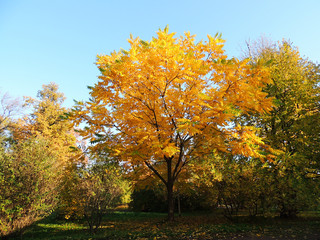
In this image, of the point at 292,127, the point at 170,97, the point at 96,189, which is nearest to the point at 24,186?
the point at 96,189

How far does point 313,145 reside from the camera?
31.8ft

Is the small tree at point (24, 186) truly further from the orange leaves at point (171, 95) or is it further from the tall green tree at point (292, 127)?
the tall green tree at point (292, 127)

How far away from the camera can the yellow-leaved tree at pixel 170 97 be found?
6.55 meters

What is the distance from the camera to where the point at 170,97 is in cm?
783

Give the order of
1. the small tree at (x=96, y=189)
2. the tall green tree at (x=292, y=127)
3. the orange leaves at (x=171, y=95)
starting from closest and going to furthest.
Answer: the orange leaves at (x=171, y=95) → the small tree at (x=96, y=189) → the tall green tree at (x=292, y=127)

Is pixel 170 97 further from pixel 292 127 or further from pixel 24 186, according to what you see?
pixel 292 127

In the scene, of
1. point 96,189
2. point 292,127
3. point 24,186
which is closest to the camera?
point 24,186

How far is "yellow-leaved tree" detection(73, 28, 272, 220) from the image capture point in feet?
21.5

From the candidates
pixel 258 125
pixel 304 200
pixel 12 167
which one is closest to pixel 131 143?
pixel 12 167

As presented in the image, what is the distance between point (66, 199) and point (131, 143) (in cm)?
410

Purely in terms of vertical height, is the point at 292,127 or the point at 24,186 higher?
the point at 292,127

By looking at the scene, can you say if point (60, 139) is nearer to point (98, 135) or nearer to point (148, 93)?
point (98, 135)

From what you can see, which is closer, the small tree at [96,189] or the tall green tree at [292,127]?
the small tree at [96,189]

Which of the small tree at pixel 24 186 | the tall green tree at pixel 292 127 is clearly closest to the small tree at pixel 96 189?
the small tree at pixel 24 186
